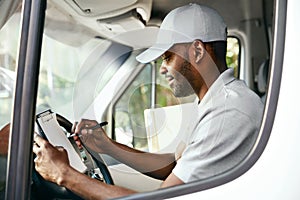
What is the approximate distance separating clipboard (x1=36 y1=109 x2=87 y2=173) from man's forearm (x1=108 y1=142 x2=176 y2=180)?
0.67 ft

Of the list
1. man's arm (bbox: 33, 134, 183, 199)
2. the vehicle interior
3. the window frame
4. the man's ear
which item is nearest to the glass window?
the vehicle interior

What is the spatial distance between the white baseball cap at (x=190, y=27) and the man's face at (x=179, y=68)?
22 millimetres

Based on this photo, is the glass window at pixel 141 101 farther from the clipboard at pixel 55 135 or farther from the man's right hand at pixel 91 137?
the clipboard at pixel 55 135

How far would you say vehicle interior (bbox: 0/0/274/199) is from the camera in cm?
168

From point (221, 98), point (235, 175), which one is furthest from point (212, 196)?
point (221, 98)

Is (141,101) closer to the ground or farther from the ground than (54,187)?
farther from the ground

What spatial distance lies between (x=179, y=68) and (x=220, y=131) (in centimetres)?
36

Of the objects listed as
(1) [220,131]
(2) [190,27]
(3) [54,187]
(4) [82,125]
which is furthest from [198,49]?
(3) [54,187]

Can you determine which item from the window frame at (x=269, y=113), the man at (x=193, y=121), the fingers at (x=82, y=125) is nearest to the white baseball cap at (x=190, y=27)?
the man at (x=193, y=121)

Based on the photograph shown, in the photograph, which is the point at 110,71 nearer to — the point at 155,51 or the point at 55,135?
the point at 155,51

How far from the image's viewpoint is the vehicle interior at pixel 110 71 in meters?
1.68

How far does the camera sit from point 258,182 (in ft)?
4.44

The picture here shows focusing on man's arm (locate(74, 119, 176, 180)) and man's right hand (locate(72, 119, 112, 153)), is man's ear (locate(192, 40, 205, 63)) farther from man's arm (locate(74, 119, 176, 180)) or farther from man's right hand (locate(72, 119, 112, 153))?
man's right hand (locate(72, 119, 112, 153))

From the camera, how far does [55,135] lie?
1.82 meters
